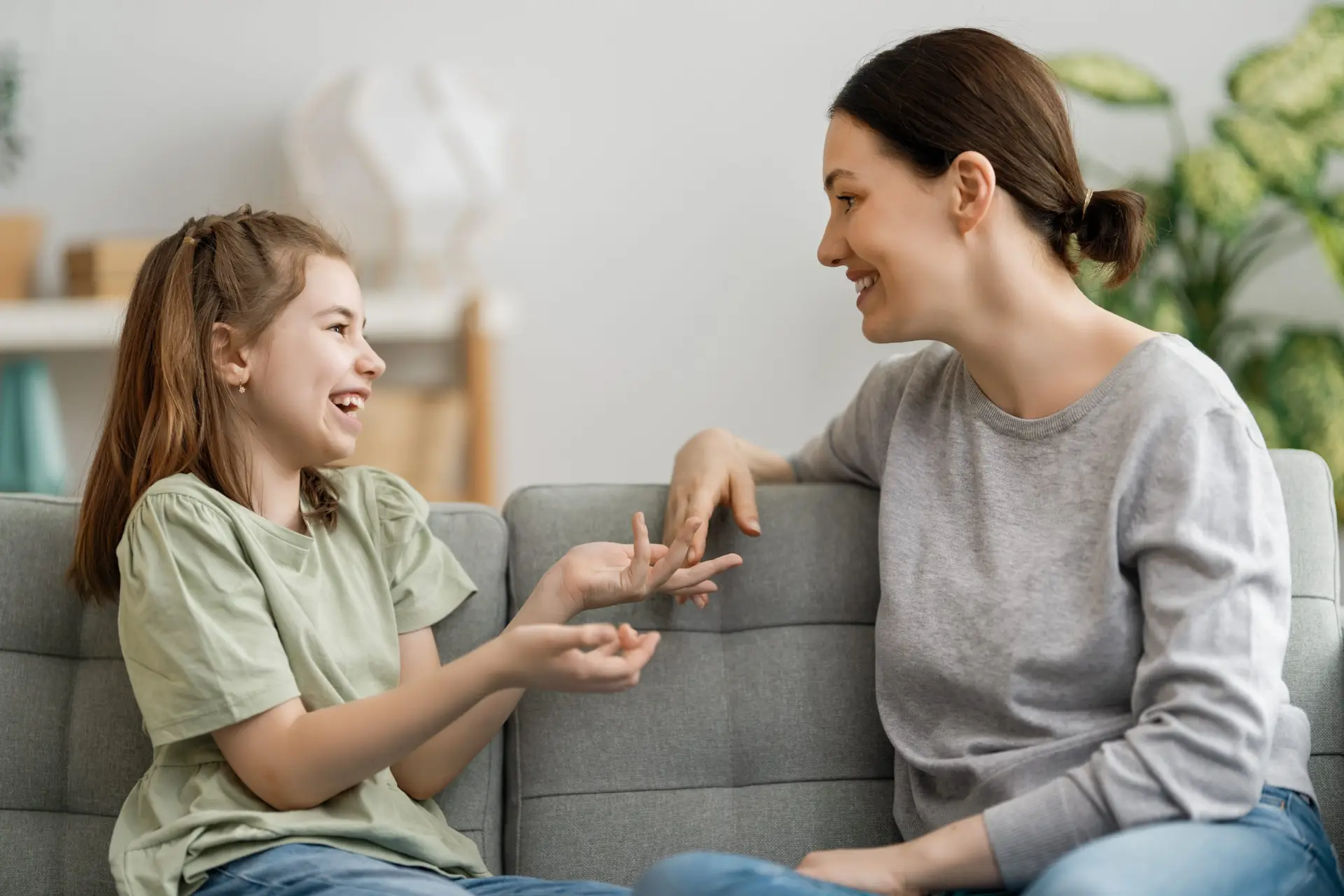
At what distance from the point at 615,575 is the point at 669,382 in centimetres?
183

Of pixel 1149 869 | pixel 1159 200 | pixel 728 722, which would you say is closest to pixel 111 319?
pixel 728 722

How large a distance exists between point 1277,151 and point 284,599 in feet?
7.30

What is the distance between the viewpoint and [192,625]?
1.18 metres

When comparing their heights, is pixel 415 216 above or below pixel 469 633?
above

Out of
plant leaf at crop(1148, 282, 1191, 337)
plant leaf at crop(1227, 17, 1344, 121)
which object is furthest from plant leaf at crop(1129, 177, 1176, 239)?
plant leaf at crop(1227, 17, 1344, 121)

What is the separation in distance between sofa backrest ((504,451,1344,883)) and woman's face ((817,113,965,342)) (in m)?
0.28

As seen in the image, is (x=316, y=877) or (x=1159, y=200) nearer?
(x=316, y=877)

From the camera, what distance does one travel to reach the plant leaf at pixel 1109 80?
268 cm

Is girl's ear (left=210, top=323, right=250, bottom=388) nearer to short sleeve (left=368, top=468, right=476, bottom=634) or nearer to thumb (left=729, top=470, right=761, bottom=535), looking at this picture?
short sleeve (left=368, top=468, right=476, bottom=634)

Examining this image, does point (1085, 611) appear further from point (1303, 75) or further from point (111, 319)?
point (111, 319)

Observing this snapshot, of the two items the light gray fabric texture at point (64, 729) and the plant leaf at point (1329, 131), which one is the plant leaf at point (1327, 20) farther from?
the light gray fabric texture at point (64, 729)

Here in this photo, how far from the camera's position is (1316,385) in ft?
8.79

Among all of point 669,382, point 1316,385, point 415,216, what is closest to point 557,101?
point 415,216

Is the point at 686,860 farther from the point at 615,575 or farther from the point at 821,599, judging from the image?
the point at 821,599
